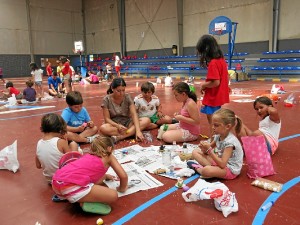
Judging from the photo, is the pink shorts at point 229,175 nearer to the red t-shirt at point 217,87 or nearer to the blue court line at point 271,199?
the blue court line at point 271,199

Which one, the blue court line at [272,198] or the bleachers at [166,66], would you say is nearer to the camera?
the blue court line at [272,198]

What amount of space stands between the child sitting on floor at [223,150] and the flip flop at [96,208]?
95cm

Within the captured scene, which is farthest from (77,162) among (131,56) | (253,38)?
(131,56)

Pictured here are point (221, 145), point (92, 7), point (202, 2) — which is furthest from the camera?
point (92, 7)

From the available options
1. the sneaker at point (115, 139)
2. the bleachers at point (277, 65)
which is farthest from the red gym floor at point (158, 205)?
the bleachers at point (277, 65)

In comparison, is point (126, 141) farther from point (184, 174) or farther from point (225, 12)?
point (225, 12)

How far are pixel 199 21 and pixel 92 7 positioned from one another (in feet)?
41.0

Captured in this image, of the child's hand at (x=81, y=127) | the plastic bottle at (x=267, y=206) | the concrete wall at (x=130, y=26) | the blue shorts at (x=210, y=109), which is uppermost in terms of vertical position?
the concrete wall at (x=130, y=26)

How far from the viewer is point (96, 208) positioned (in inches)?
81.5

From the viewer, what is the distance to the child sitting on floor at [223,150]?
7.95ft

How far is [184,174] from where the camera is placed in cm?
269

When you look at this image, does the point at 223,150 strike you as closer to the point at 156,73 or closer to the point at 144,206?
the point at 144,206

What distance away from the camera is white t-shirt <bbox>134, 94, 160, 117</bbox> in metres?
4.42

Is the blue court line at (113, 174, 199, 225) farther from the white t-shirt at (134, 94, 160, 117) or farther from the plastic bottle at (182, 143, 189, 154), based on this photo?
the white t-shirt at (134, 94, 160, 117)
